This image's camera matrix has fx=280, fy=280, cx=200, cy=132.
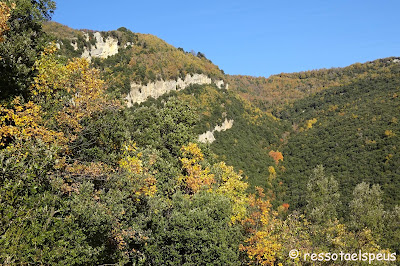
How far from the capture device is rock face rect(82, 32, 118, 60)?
92812 mm

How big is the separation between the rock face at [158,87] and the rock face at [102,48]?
2111 centimetres

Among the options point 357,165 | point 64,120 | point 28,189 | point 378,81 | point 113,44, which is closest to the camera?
point 28,189

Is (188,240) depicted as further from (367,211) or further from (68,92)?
(367,211)

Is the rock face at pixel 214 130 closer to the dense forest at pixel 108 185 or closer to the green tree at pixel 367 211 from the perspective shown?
the green tree at pixel 367 211

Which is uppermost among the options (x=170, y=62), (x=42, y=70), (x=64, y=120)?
Result: (x=170, y=62)

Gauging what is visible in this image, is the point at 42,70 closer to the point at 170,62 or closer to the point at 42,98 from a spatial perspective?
the point at 42,98

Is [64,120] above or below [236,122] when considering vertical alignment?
below

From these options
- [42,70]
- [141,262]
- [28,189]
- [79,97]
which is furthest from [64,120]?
[141,262]

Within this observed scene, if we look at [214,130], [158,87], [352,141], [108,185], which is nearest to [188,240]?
[108,185]

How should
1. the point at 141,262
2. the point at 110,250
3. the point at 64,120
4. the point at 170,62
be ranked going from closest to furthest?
1. the point at 64,120
2. the point at 110,250
3. the point at 141,262
4. the point at 170,62

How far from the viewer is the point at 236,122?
11469 cm

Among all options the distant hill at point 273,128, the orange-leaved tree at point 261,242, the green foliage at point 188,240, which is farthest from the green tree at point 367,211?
the green foliage at point 188,240

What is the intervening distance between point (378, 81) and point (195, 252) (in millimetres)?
182336

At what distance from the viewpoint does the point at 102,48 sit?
318 ft
